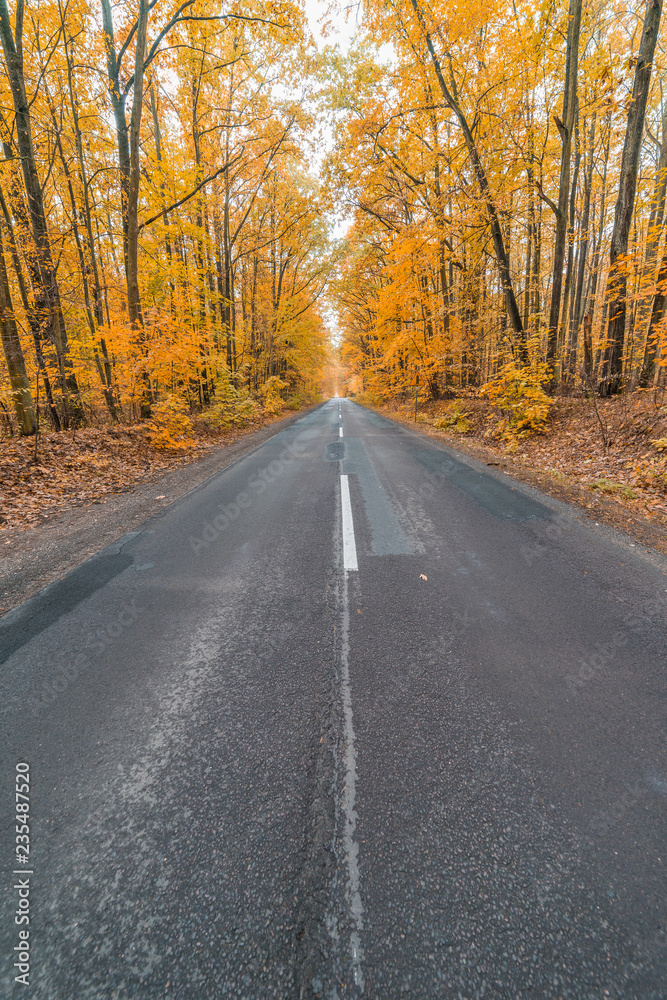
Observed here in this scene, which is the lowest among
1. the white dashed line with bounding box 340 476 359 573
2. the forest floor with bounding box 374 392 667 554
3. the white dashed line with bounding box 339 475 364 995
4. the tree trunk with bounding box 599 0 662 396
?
the white dashed line with bounding box 339 475 364 995

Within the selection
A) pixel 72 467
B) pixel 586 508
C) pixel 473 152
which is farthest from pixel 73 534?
pixel 473 152

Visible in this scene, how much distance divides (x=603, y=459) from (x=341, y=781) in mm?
7469

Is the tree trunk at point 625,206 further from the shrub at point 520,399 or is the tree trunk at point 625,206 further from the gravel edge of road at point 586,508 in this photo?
the gravel edge of road at point 586,508

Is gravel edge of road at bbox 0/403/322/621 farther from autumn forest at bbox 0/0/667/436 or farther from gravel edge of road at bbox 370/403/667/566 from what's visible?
gravel edge of road at bbox 370/403/667/566

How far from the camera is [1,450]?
7.42 meters

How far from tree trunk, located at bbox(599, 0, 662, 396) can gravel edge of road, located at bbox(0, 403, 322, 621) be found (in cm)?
939

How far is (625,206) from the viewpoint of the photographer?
26.8 feet

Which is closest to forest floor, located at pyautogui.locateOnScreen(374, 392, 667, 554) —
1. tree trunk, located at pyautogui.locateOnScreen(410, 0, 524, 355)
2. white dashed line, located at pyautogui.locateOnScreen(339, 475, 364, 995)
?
tree trunk, located at pyautogui.locateOnScreen(410, 0, 524, 355)

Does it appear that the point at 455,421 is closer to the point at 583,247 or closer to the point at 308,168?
the point at 583,247

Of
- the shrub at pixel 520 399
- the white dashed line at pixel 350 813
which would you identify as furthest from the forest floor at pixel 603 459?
the white dashed line at pixel 350 813

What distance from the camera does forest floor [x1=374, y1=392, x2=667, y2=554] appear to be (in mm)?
4961

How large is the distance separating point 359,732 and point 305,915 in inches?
30.5

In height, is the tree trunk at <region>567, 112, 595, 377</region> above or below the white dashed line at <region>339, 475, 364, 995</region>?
above

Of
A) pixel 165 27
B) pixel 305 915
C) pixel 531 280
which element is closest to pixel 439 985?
pixel 305 915
